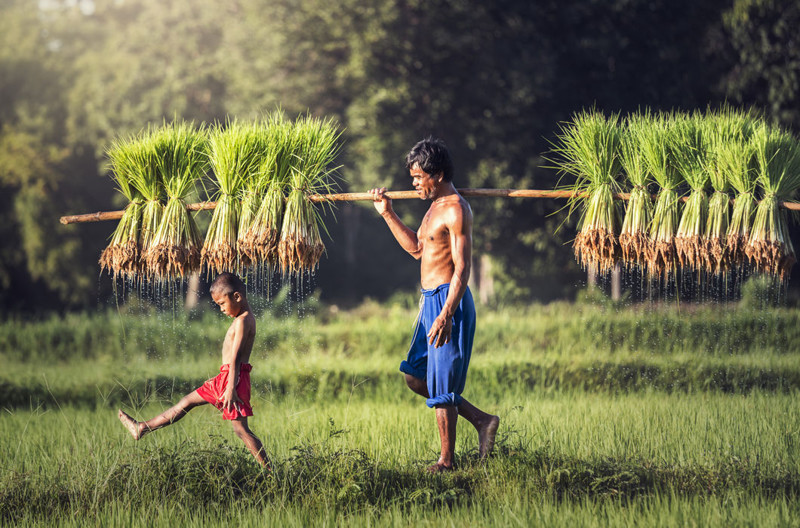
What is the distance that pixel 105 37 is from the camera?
32688mm

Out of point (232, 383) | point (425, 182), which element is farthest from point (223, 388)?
point (425, 182)

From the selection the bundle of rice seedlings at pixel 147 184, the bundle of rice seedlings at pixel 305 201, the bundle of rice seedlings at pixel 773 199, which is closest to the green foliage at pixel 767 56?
the bundle of rice seedlings at pixel 773 199

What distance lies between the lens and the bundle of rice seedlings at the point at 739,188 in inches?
237

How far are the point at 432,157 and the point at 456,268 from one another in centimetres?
78

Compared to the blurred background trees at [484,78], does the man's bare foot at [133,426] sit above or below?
below

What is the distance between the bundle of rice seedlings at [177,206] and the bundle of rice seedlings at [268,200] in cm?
47

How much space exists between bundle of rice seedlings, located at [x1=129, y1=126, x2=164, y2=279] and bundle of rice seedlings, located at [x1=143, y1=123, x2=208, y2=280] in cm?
4

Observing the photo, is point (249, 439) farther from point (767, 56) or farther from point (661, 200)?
point (767, 56)

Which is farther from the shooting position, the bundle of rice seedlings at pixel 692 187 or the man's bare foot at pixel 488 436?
the bundle of rice seedlings at pixel 692 187

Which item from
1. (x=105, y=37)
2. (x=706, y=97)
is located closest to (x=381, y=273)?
(x=105, y=37)

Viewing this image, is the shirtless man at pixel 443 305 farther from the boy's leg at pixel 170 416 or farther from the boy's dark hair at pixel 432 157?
the boy's leg at pixel 170 416

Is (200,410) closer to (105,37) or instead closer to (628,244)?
(628,244)

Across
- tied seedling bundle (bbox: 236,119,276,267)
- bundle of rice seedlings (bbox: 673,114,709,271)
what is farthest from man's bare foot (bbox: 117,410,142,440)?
bundle of rice seedlings (bbox: 673,114,709,271)

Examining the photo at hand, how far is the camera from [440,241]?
18.6 feet
